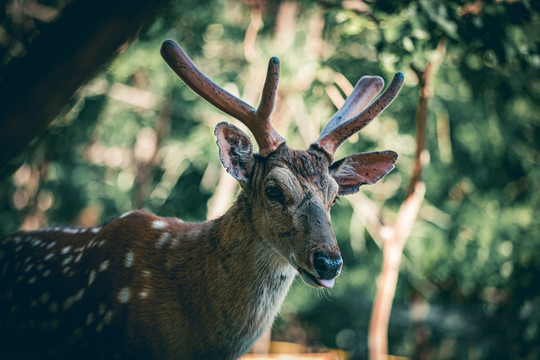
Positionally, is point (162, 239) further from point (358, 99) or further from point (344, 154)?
point (344, 154)

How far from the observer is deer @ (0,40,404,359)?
2.63m

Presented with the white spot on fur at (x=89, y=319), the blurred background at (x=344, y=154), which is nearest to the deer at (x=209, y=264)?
the white spot on fur at (x=89, y=319)

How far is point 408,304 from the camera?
37.2 ft

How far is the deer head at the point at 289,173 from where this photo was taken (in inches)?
95.2

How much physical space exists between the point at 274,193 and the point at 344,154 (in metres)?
5.84

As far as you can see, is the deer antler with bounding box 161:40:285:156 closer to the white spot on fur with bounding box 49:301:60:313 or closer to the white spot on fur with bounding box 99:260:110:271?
the white spot on fur with bounding box 99:260:110:271

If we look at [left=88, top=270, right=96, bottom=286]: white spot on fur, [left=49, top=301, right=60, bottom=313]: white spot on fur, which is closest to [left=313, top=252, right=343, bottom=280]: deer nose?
[left=88, top=270, right=96, bottom=286]: white spot on fur

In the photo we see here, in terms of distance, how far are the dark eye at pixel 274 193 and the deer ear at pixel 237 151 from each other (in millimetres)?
231

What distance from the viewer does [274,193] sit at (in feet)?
8.67

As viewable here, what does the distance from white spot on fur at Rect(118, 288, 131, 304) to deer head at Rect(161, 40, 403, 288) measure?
82cm

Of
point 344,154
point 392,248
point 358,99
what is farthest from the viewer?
point 344,154

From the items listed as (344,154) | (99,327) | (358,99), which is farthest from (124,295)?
(344,154)

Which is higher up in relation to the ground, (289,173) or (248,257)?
(289,173)

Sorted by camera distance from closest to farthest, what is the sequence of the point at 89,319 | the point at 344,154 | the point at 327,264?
1. the point at 327,264
2. the point at 89,319
3. the point at 344,154
